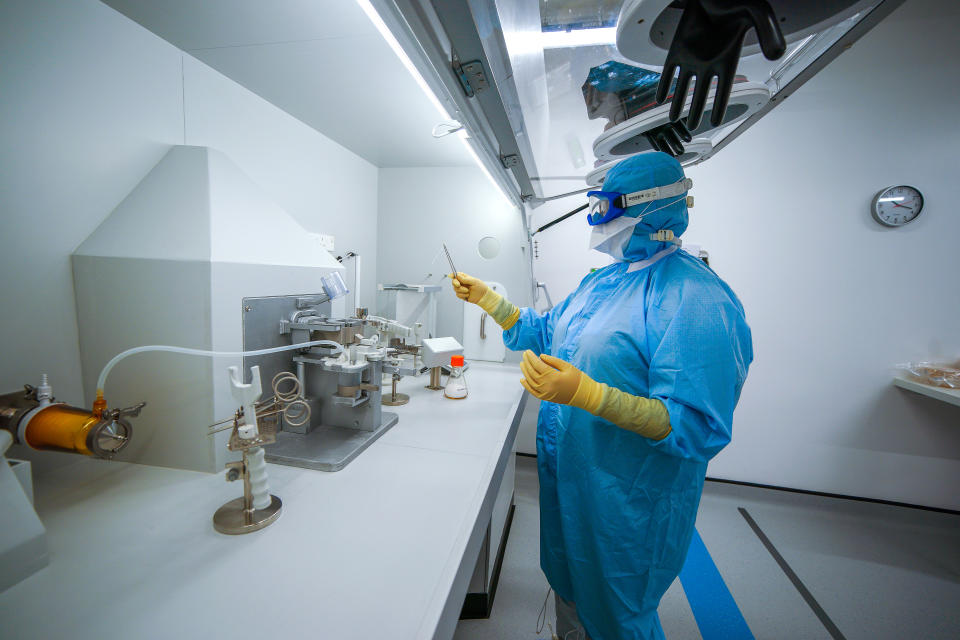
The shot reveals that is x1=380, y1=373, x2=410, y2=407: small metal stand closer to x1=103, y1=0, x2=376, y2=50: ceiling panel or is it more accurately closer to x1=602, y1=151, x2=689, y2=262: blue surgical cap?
x1=602, y1=151, x2=689, y2=262: blue surgical cap

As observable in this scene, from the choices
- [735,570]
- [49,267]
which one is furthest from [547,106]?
[735,570]

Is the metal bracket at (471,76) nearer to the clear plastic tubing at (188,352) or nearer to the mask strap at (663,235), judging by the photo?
the mask strap at (663,235)

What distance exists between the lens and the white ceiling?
38.0 inches

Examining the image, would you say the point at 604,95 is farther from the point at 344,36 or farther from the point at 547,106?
the point at 344,36

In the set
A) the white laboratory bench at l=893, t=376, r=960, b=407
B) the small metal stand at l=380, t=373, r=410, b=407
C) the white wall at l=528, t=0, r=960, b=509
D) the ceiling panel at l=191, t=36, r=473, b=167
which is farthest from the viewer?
the white wall at l=528, t=0, r=960, b=509

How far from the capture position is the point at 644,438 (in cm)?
91

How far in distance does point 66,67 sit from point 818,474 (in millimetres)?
3930

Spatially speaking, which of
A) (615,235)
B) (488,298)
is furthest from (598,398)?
(488,298)

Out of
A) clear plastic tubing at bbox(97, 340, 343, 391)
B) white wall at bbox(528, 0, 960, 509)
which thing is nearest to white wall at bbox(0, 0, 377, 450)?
clear plastic tubing at bbox(97, 340, 343, 391)

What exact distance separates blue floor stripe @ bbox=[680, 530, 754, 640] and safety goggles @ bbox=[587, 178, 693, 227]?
1768 mm

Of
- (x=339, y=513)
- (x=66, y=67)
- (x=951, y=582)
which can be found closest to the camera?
(x=339, y=513)

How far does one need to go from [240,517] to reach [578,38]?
1346 mm

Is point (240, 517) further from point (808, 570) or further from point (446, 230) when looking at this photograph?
point (808, 570)

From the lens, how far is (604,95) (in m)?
0.97
